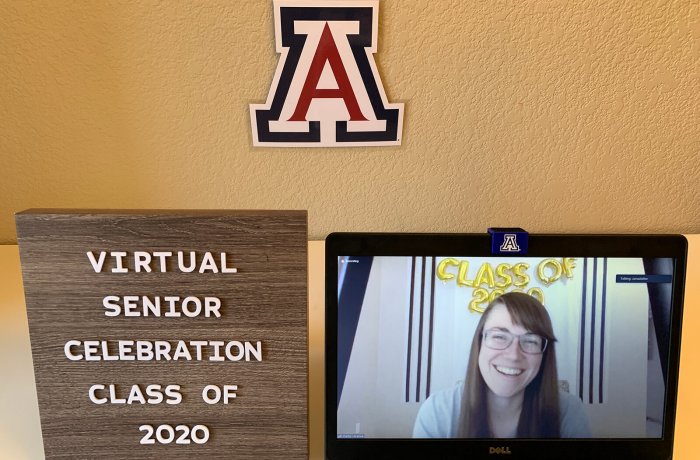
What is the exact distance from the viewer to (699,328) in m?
0.93

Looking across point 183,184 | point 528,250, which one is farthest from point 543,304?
point 183,184

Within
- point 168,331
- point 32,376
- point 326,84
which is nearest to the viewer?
point 168,331

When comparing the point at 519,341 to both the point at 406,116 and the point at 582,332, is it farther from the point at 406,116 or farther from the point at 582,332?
the point at 406,116

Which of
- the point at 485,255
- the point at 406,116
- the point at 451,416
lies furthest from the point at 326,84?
the point at 451,416

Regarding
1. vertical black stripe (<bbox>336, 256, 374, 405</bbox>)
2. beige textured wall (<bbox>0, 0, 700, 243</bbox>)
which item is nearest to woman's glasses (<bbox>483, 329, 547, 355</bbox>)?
vertical black stripe (<bbox>336, 256, 374, 405</bbox>)

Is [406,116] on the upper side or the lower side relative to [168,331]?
upper

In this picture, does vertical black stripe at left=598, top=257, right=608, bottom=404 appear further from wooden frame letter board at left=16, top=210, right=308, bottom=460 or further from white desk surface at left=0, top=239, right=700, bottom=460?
wooden frame letter board at left=16, top=210, right=308, bottom=460

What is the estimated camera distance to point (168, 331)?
58cm

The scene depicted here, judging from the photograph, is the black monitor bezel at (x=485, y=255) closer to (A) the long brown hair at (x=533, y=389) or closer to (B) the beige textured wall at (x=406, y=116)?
(A) the long brown hair at (x=533, y=389)

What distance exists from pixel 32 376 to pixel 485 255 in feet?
2.27

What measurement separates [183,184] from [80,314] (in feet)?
2.24

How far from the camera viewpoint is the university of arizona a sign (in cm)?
109

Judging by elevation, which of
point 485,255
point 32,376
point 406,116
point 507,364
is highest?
point 406,116

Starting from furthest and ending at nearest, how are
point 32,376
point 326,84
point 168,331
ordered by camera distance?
1. point 326,84
2. point 32,376
3. point 168,331
